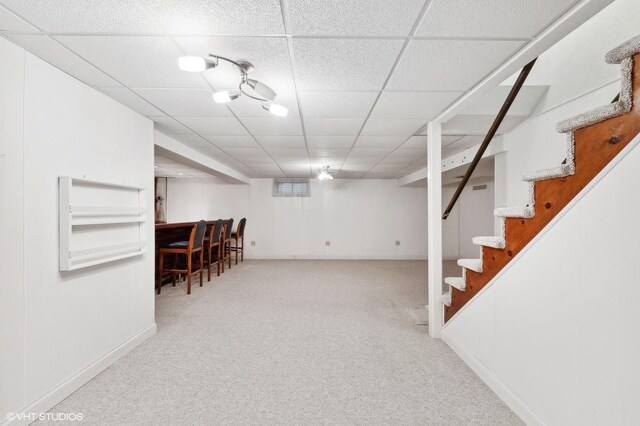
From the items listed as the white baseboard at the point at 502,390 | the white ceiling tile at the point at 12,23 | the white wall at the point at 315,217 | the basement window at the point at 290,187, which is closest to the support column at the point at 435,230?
the white baseboard at the point at 502,390

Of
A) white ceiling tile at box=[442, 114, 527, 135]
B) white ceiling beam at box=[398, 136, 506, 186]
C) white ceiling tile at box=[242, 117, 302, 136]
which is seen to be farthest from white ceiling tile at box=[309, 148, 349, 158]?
white ceiling beam at box=[398, 136, 506, 186]

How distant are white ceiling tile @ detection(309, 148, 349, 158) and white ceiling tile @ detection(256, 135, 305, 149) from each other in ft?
1.05

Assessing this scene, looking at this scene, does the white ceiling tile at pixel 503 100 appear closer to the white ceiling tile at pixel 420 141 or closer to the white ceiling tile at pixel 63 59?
the white ceiling tile at pixel 420 141

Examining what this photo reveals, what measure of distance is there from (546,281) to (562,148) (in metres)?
1.68

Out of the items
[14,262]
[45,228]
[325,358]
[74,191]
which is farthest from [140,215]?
[325,358]

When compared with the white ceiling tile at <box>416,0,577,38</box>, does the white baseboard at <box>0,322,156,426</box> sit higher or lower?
lower

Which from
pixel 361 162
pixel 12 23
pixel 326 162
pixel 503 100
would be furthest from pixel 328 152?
pixel 12 23

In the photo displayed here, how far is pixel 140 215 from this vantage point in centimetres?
242

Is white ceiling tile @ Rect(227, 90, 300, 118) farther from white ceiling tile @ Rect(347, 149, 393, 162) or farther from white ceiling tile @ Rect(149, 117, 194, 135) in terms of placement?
white ceiling tile @ Rect(347, 149, 393, 162)

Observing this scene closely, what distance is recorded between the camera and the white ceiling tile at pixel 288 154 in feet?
12.9

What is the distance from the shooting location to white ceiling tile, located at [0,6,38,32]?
1.23m

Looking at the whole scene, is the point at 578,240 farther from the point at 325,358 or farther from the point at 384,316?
the point at 384,316

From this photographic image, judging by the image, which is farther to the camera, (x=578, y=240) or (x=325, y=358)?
(x=325, y=358)

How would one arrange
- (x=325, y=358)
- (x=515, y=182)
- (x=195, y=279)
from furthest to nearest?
(x=195, y=279) → (x=515, y=182) → (x=325, y=358)
